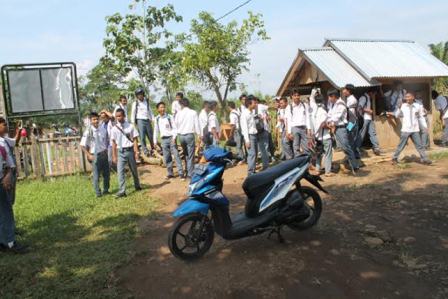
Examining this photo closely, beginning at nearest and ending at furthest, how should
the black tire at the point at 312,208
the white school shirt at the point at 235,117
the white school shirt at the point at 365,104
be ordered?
the black tire at the point at 312,208, the white school shirt at the point at 365,104, the white school shirt at the point at 235,117

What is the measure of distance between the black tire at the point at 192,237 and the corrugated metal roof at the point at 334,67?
708cm

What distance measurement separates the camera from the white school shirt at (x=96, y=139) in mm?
8438

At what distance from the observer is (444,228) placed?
5.42m

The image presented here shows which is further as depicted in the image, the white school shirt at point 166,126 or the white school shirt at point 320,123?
the white school shirt at point 166,126

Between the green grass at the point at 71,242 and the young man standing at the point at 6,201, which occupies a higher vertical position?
the young man standing at the point at 6,201

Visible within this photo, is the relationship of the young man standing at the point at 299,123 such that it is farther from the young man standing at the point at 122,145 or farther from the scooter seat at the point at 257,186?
the scooter seat at the point at 257,186

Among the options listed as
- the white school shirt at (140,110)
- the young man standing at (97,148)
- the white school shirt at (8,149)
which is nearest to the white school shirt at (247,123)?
the young man standing at (97,148)

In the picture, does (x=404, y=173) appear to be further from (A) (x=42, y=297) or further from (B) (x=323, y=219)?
(A) (x=42, y=297)

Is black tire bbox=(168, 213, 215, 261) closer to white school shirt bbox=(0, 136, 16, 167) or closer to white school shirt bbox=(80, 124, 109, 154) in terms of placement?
white school shirt bbox=(0, 136, 16, 167)

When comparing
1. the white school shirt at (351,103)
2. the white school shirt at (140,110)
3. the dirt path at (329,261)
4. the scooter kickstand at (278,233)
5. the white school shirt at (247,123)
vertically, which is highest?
the white school shirt at (140,110)

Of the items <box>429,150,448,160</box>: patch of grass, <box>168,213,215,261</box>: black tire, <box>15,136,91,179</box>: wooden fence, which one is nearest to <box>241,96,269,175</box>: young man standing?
<box>168,213,215,261</box>: black tire

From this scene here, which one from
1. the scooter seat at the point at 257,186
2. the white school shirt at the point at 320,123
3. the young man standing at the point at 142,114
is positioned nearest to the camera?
the scooter seat at the point at 257,186

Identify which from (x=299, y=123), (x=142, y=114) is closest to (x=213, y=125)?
(x=142, y=114)

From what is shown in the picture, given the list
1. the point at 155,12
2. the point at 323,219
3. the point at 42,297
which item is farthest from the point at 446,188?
the point at 155,12
